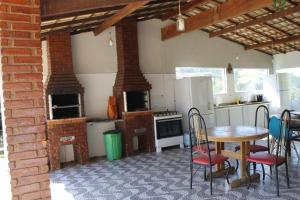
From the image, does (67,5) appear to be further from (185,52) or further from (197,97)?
(185,52)

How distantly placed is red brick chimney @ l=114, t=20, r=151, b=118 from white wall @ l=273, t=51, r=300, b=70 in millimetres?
5661

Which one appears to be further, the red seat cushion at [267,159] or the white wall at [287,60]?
the white wall at [287,60]

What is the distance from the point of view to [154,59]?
7672mm

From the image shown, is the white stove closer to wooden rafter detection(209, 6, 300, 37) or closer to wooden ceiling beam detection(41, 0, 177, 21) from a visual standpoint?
wooden rafter detection(209, 6, 300, 37)

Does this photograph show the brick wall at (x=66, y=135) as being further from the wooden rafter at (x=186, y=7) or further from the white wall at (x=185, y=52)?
the wooden rafter at (x=186, y=7)

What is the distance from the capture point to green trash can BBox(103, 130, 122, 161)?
6.30 metres

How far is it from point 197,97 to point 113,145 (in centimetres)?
255

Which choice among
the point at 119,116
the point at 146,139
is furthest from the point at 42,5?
the point at 146,139

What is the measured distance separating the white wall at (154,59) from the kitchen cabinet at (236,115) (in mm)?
593

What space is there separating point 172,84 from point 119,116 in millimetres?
1972

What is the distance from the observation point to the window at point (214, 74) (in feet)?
27.5

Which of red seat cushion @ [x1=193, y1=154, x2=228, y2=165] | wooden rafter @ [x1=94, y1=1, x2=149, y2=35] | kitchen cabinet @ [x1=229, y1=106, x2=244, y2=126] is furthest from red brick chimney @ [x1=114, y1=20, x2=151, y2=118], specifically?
red seat cushion @ [x1=193, y1=154, x2=228, y2=165]

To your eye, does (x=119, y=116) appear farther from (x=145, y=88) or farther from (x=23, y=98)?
(x=23, y=98)

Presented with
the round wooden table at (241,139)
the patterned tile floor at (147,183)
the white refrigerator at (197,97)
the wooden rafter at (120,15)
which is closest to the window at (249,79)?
the white refrigerator at (197,97)
